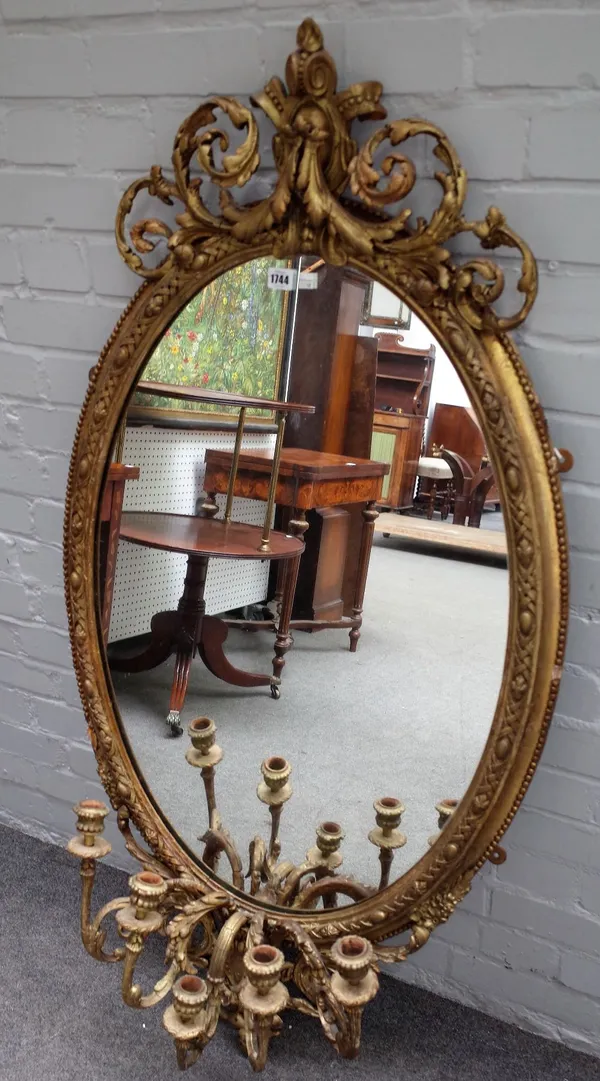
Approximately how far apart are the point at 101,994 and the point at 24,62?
123 cm

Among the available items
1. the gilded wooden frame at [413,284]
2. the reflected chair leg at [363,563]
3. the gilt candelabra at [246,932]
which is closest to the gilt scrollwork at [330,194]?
the gilded wooden frame at [413,284]

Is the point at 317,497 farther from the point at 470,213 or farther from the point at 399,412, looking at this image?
the point at 470,213

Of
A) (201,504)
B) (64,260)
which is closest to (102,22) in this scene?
(64,260)

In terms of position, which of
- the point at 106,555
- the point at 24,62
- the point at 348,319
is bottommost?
the point at 106,555

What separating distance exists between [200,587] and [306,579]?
0.45 feet

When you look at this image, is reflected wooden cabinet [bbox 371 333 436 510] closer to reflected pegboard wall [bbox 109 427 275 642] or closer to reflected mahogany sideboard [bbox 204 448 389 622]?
reflected mahogany sideboard [bbox 204 448 389 622]

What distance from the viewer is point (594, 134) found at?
87cm

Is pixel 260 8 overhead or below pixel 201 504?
overhead

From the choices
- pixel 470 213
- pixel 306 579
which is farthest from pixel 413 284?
pixel 306 579

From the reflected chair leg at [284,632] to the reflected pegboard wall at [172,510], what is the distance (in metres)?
0.03

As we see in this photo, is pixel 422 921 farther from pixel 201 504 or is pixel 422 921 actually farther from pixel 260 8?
pixel 260 8

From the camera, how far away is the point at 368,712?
3.44ft

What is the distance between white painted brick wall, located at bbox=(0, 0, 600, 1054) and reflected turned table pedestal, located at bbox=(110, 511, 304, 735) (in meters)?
0.25

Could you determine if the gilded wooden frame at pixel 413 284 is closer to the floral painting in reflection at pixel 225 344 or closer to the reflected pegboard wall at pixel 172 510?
the floral painting in reflection at pixel 225 344
